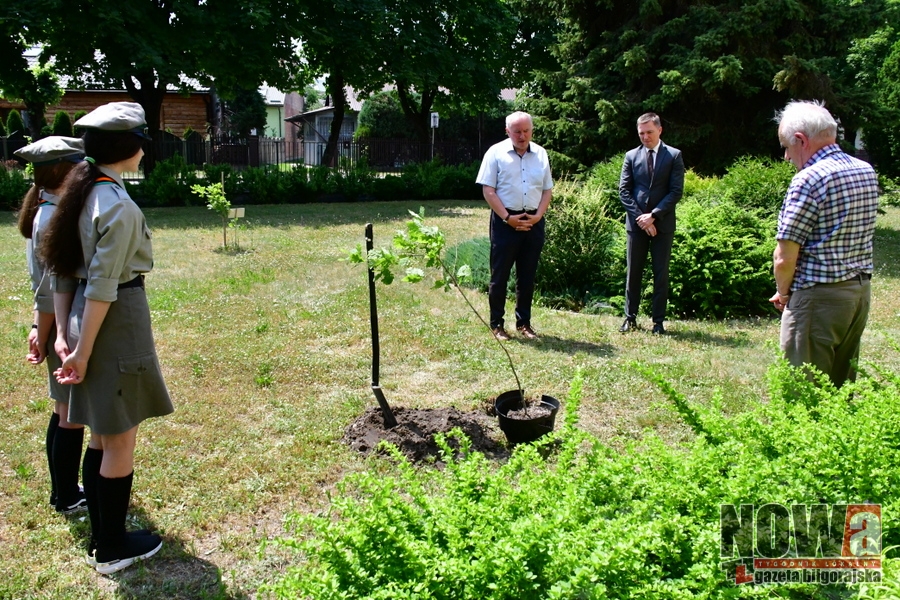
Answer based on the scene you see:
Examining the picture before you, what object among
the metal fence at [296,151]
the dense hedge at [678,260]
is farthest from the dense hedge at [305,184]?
the dense hedge at [678,260]

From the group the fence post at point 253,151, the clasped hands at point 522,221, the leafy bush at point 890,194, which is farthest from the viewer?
the fence post at point 253,151

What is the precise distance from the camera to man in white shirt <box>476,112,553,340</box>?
6.62 metres

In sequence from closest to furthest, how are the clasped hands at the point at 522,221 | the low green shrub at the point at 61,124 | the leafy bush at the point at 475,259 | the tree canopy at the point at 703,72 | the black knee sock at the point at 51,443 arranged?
1. the black knee sock at the point at 51,443
2. the clasped hands at the point at 522,221
3. the leafy bush at the point at 475,259
4. the tree canopy at the point at 703,72
5. the low green shrub at the point at 61,124

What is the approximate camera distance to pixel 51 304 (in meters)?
3.29

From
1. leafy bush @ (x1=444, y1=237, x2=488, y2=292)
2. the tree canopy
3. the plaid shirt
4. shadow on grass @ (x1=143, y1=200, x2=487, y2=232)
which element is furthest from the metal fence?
the plaid shirt

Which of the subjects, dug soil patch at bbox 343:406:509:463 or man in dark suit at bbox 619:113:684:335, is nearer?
dug soil patch at bbox 343:406:509:463

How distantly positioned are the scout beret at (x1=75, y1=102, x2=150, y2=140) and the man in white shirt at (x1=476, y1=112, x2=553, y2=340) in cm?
397

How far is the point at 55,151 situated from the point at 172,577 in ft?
6.39

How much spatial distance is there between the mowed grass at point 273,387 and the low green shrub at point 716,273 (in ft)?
1.29

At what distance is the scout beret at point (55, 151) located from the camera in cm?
319

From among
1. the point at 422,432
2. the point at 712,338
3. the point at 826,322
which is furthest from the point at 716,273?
the point at 422,432

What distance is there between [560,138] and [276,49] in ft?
32.4

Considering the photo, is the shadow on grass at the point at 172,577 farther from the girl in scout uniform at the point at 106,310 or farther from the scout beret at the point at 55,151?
the scout beret at the point at 55,151

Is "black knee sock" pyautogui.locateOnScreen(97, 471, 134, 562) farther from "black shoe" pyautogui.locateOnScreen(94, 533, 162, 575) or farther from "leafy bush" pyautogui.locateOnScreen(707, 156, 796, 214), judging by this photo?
"leafy bush" pyautogui.locateOnScreen(707, 156, 796, 214)
